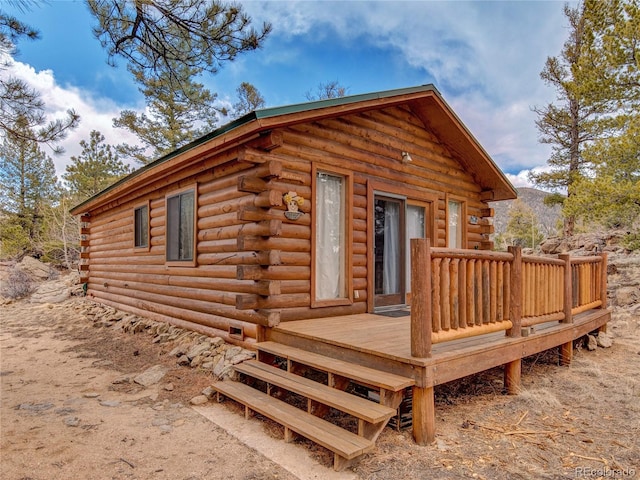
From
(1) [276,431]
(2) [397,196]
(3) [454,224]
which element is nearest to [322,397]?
(1) [276,431]

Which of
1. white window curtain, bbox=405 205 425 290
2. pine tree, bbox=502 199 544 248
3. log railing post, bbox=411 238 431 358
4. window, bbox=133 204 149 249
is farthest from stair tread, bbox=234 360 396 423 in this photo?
pine tree, bbox=502 199 544 248

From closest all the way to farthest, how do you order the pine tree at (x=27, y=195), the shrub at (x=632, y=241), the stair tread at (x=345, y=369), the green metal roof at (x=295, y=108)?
the stair tread at (x=345, y=369) < the green metal roof at (x=295, y=108) < the shrub at (x=632, y=241) < the pine tree at (x=27, y=195)

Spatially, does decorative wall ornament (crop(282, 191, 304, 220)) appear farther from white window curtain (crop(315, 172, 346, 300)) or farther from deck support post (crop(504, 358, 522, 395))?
deck support post (crop(504, 358, 522, 395))

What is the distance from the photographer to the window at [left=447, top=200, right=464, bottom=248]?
295 inches

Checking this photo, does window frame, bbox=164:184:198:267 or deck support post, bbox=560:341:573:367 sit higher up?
window frame, bbox=164:184:198:267

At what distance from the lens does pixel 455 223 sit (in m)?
7.64

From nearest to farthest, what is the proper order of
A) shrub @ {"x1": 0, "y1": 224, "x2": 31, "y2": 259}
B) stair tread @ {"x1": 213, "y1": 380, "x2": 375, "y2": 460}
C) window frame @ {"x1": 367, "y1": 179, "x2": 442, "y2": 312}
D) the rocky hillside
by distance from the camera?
stair tread @ {"x1": 213, "y1": 380, "x2": 375, "y2": 460} → window frame @ {"x1": 367, "y1": 179, "x2": 442, "y2": 312} → shrub @ {"x1": 0, "y1": 224, "x2": 31, "y2": 259} → the rocky hillside

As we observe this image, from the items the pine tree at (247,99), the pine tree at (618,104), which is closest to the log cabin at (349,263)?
the pine tree at (618,104)

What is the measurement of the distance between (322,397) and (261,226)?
86.3 inches

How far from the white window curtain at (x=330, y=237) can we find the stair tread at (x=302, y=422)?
174 centimetres

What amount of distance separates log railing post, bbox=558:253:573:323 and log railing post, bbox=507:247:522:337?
1466 mm

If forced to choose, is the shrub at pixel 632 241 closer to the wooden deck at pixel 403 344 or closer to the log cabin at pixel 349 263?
the log cabin at pixel 349 263

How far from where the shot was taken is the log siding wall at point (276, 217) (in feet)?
15.2

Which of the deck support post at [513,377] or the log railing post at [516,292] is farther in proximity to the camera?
the deck support post at [513,377]
